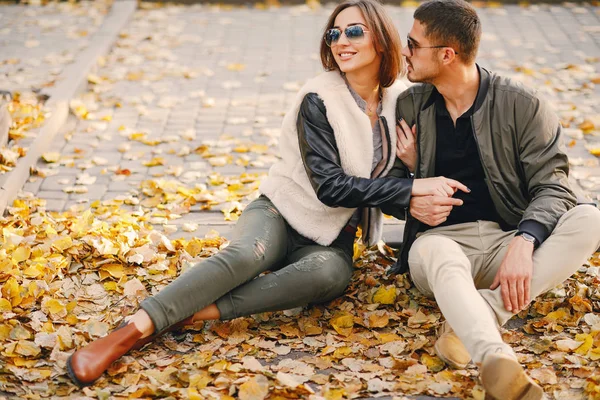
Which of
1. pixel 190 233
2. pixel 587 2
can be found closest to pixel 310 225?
pixel 190 233

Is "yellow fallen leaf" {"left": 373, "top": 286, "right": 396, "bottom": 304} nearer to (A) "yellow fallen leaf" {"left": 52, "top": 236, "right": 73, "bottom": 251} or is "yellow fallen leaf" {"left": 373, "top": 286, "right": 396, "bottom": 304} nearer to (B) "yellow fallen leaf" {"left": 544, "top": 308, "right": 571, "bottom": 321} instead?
(B) "yellow fallen leaf" {"left": 544, "top": 308, "right": 571, "bottom": 321}

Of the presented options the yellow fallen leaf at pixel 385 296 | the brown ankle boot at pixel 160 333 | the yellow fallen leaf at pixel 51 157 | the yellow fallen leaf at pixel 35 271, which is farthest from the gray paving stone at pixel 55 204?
the yellow fallen leaf at pixel 385 296

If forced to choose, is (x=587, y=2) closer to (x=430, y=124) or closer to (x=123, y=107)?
(x=123, y=107)

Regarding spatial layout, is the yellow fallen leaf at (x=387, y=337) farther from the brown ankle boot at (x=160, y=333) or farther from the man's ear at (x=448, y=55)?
the man's ear at (x=448, y=55)

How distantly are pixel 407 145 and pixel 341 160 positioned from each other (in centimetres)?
36

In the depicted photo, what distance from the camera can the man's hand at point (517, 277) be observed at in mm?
3521

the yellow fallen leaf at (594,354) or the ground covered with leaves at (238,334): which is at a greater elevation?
the yellow fallen leaf at (594,354)

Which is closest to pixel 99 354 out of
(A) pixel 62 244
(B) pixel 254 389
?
(B) pixel 254 389

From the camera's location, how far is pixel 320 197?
3.87 meters

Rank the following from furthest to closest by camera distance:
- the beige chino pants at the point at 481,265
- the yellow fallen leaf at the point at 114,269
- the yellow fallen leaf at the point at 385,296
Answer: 1. the yellow fallen leaf at the point at 114,269
2. the yellow fallen leaf at the point at 385,296
3. the beige chino pants at the point at 481,265

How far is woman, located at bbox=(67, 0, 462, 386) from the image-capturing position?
3.69 meters

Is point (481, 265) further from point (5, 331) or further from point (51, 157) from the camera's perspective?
point (51, 157)

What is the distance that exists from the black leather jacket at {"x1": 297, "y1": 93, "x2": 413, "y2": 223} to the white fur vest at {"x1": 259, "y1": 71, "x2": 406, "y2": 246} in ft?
0.16

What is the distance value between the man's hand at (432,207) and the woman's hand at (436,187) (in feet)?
0.07
